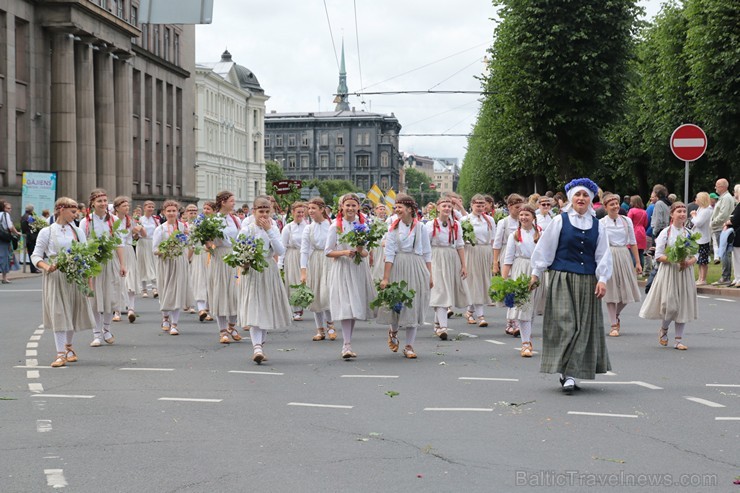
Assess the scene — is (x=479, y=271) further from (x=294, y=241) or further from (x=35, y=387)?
(x=35, y=387)

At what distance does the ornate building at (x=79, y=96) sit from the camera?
44.2 meters

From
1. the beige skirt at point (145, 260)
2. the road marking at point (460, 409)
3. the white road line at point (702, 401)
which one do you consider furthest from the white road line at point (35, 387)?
the beige skirt at point (145, 260)

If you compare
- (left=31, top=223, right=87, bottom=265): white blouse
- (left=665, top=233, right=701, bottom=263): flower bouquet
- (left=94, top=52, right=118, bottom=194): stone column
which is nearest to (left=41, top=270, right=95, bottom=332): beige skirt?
(left=31, top=223, right=87, bottom=265): white blouse

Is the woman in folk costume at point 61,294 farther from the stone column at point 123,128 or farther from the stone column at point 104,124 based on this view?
the stone column at point 123,128

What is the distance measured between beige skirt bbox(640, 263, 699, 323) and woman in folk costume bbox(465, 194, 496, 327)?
4.14m

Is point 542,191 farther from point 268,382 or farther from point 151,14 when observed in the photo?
point 268,382

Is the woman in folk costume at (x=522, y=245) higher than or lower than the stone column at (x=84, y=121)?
lower

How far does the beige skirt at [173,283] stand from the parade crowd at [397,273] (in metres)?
0.02

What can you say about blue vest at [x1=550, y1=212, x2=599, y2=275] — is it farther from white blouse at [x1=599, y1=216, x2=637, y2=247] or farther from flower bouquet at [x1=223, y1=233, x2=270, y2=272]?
white blouse at [x1=599, y1=216, x2=637, y2=247]

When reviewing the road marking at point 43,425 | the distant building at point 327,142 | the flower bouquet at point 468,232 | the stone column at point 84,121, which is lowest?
the road marking at point 43,425

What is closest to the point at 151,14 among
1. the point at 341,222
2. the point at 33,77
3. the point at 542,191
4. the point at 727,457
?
the point at 341,222

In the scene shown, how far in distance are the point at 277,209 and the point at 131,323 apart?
688cm

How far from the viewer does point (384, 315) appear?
13586mm

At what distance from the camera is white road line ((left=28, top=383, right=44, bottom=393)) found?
10.9 metres
